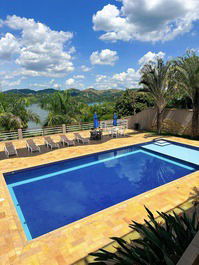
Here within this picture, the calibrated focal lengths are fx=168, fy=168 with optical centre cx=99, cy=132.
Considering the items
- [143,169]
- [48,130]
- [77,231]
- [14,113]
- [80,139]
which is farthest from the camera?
[48,130]

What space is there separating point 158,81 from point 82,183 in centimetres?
1172

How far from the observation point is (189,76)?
1377 cm

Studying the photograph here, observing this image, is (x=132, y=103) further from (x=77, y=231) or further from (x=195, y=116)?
(x=77, y=231)

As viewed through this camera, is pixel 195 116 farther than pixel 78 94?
No

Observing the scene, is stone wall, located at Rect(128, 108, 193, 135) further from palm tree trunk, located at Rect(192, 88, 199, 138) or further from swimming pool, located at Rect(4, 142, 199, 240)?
swimming pool, located at Rect(4, 142, 199, 240)

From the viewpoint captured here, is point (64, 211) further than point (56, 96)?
No

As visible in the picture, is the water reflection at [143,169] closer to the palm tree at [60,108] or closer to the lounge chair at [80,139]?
the lounge chair at [80,139]

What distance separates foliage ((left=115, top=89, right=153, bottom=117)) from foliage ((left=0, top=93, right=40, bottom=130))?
1899 centimetres

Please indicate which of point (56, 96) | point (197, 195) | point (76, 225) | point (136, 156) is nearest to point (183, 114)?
point (136, 156)

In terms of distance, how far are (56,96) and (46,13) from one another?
777cm

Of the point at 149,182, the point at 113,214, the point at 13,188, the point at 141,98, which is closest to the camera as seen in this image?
the point at 113,214

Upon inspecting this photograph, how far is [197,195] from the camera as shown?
6473 millimetres

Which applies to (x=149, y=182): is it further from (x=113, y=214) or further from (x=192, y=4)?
(x=192, y=4)

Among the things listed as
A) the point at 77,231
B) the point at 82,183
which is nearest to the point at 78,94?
the point at 82,183
